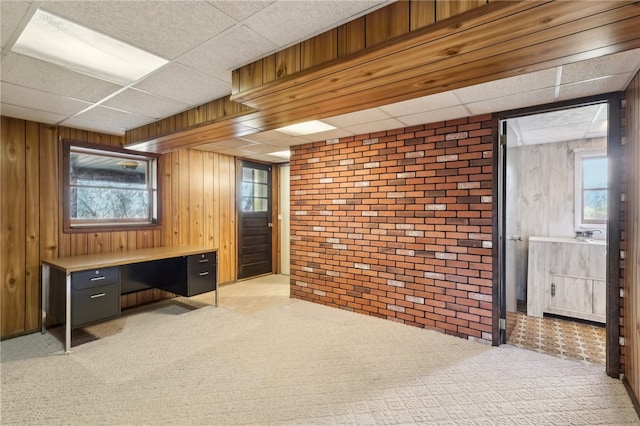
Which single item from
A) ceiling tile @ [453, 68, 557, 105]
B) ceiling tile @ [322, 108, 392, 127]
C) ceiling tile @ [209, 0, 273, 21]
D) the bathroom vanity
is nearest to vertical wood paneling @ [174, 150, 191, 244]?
ceiling tile @ [322, 108, 392, 127]

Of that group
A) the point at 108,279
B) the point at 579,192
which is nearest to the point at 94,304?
the point at 108,279

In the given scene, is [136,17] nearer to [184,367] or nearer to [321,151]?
[184,367]

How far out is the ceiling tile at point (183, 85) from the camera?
7.56ft

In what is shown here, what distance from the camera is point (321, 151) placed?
14.5 ft

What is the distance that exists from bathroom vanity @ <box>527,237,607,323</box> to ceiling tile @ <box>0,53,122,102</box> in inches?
198

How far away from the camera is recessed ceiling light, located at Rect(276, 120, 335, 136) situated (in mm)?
3549

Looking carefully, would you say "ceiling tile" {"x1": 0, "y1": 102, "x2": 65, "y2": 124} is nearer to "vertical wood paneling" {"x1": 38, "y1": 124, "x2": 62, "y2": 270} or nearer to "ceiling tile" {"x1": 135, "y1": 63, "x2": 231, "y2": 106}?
"vertical wood paneling" {"x1": 38, "y1": 124, "x2": 62, "y2": 270}

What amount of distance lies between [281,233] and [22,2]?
204 inches

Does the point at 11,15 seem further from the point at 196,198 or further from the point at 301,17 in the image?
the point at 196,198

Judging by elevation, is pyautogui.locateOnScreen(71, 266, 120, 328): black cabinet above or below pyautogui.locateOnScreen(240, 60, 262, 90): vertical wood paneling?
below

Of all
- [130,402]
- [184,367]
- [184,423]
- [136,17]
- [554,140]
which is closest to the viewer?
[136,17]

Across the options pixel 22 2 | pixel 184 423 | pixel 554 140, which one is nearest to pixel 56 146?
pixel 22 2

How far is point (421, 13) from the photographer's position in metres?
1.41

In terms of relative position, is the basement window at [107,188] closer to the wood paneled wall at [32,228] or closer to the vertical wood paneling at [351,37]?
the wood paneled wall at [32,228]
